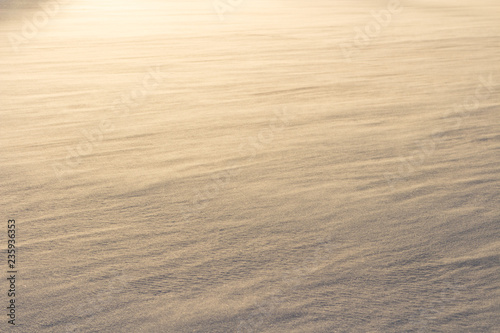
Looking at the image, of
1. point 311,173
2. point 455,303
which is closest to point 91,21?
point 311,173

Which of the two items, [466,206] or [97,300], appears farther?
[466,206]

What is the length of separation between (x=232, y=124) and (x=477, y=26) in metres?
5.69

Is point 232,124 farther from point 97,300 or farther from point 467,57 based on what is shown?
point 467,57

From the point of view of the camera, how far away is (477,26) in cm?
741

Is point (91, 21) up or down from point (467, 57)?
up

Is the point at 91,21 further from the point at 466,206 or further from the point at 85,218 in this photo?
the point at 466,206

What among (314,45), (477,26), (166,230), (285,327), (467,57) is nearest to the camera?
(285,327)

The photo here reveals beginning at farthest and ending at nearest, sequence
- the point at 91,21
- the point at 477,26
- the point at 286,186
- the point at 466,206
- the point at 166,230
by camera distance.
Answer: the point at 91,21 < the point at 477,26 < the point at 286,186 < the point at 466,206 < the point at 166,230

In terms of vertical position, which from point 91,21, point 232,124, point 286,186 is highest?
point 91,21

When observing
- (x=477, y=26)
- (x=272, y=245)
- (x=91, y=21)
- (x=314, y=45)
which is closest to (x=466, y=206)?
(x=272, y=245)

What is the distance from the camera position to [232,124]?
3334 mm

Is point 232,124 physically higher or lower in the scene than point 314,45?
lower

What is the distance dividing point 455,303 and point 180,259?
97cm

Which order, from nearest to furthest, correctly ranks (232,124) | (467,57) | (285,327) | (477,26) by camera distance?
(285,327)
(232,124)
(467,57)
(477,26)
